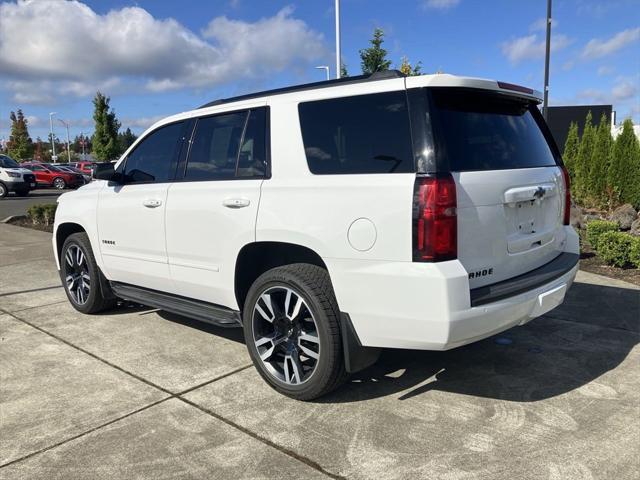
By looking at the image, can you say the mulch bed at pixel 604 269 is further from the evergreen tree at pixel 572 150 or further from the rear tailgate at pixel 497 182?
the evergreen tree at pixel 572 150

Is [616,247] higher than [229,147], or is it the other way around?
[229,147]

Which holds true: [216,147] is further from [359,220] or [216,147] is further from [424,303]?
[424,303]

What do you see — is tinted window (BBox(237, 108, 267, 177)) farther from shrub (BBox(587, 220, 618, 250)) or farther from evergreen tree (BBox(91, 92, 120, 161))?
evergreen tree (BBox(91, 92, 120, 161))

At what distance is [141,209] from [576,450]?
356 centimetres

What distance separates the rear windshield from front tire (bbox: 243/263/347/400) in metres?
1.08

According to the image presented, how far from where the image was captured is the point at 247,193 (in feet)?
12.1

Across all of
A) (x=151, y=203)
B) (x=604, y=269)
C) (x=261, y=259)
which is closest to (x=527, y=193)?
(x=261, y=259)

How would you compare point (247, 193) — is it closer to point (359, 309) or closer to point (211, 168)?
point (211, 168)

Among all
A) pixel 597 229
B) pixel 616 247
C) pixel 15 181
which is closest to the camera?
pixel 616 247

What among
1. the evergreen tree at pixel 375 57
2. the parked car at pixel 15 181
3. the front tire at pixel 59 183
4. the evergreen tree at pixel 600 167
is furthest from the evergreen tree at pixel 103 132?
the evergreen tree at pixel 600 167

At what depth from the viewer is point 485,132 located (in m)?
3.28

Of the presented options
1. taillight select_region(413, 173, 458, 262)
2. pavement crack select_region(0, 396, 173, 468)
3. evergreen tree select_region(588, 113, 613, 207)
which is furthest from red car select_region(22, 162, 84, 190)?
taillight select_region(413, 173, 458, 262)

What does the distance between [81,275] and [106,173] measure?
1.33 metres

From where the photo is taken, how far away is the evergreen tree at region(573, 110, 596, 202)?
43.5 ft
